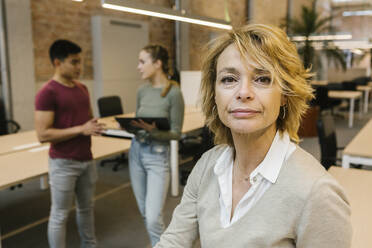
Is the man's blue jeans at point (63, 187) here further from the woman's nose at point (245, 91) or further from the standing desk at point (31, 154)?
the woman's nose at point (245, 91)

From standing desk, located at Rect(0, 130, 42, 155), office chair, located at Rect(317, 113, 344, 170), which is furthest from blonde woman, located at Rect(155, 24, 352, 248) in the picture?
standing desk, located at Rect(0, 130, 42, 155)

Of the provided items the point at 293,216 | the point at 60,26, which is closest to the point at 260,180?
the point at 293,216

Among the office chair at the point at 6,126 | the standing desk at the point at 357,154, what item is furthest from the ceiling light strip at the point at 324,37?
the office chair at the point at 6,126

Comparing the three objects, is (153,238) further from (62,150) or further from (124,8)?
(124,8)

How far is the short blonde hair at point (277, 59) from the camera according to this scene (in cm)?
93

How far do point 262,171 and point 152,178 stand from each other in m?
1.37

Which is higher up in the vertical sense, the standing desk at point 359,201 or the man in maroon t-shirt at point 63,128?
the man in maroon t-shirt at point 63,128

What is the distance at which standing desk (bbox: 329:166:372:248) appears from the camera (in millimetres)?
1484

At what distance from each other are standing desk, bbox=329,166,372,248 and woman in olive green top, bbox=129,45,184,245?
1.11 metres

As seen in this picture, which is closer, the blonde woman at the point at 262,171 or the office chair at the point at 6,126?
the blonde woman at the point at 262,171

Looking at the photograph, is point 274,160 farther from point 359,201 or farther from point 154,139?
point 154,139

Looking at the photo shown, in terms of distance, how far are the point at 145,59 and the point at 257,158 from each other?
1471 mm

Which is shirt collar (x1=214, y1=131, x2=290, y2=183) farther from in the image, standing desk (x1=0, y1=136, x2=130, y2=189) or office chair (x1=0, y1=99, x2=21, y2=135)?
office chair (x1=0, y1=99, x2=21, y2=135)

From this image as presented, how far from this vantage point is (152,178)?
2225mm
